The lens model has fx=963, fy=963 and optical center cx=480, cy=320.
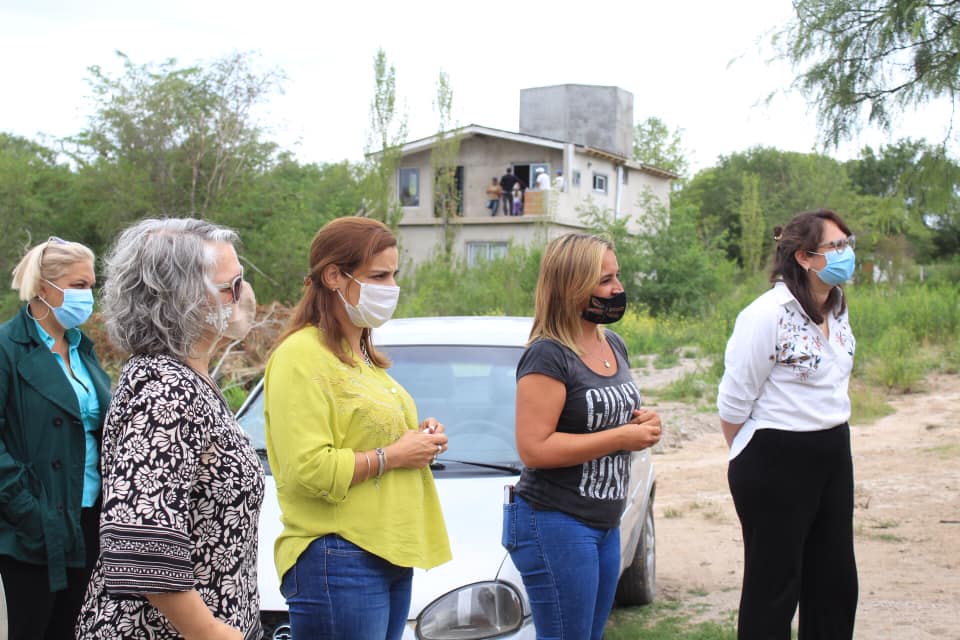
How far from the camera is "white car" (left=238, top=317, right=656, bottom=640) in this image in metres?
3.71

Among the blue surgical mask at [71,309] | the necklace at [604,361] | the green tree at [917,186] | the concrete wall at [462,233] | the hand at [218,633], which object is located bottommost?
the hand at [218,633]

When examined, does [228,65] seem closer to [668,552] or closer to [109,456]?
[668,552]

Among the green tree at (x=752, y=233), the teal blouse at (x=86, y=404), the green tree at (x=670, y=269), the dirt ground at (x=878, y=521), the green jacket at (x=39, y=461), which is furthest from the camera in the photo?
the green tree at (x=752, y=233)

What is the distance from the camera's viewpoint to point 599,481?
346 centimetres

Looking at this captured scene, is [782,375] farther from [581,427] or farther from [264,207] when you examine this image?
A: [264,207]

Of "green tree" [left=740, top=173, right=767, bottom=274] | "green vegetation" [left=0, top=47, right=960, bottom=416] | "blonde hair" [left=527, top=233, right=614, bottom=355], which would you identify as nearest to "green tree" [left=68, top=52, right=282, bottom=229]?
"green vegetation" [left=0, top=47, right=960, bottom=416]

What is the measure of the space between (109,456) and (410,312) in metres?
19.9

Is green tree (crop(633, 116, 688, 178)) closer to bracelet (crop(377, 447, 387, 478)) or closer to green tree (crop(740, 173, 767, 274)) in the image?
green tree (crop(740, 173, 767, 274))

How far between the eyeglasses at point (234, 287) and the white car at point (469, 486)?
5.30 feet

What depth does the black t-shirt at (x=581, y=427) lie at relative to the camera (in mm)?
3418

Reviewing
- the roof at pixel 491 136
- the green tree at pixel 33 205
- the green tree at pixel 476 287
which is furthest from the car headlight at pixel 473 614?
the roof at pixel 491 136

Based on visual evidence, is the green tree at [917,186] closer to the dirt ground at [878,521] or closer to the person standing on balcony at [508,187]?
the dirt ground at [878,521]

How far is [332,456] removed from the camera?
8.92 ft

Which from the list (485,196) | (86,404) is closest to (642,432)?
(86,404)
